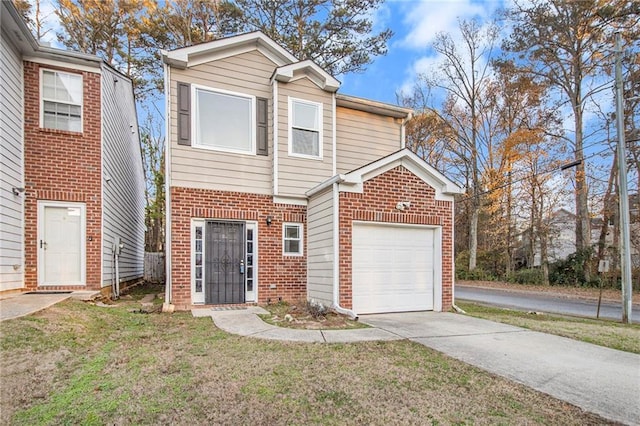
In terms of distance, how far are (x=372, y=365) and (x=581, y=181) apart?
739 inches

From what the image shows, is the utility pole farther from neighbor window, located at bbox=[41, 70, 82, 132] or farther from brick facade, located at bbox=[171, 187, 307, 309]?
neighbor window, located at bbox=[41, 70, 82, 132]

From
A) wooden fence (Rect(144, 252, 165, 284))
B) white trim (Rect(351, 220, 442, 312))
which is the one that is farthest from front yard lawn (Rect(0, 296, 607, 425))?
wooden fence (Rect(144, 252, 165, 284))

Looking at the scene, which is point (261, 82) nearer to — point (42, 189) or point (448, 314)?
point (42, 189)

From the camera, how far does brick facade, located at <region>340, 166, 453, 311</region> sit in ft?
25.1

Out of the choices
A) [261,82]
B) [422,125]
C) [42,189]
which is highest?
[422,125]

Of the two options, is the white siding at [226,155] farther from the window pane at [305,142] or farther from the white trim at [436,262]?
the white trim at [436,262]

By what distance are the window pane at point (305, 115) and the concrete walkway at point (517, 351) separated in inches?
195

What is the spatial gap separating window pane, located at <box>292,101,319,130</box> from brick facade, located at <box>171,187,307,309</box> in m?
2.20

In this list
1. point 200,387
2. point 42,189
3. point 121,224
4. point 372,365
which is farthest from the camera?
point 121,224

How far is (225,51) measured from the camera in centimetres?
894

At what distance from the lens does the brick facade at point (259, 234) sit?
805 centimetres

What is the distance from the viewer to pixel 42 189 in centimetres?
801

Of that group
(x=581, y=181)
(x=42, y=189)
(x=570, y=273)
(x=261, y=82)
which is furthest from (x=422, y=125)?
(x=42, y=189)

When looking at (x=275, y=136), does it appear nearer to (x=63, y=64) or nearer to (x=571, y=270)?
(x=63, y=64)
